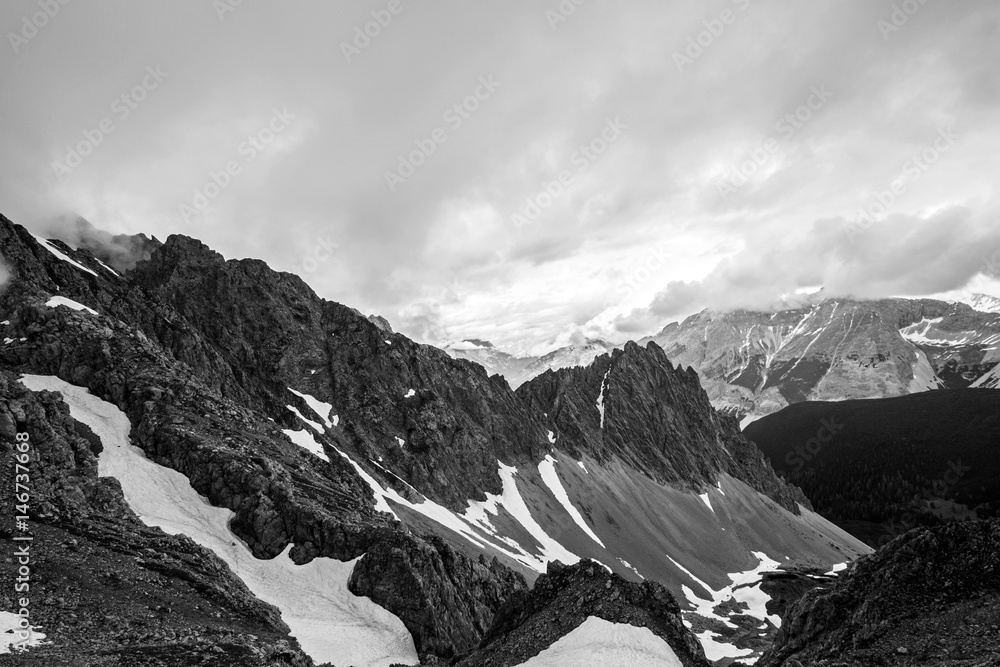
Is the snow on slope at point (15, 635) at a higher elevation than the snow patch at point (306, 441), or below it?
below

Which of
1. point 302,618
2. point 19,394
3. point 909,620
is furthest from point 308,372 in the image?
point 909,620

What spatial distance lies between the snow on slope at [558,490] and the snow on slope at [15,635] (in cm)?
10382

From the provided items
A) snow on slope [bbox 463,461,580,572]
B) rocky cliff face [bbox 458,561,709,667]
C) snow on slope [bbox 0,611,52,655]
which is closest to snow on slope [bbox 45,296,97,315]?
snow on slope [bbox 0,611,52,655]

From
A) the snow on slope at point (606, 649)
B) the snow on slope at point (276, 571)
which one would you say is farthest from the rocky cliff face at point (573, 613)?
the snow on slope at point (276, 571)

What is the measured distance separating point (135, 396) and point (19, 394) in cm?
1419

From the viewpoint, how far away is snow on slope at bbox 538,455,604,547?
121 meters

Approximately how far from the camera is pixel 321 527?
51.1m

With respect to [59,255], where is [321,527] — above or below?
below

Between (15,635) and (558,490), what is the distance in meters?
116

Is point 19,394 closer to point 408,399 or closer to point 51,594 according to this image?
point 51,594

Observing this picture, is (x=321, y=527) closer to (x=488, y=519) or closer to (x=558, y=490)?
(x=488, y=519)

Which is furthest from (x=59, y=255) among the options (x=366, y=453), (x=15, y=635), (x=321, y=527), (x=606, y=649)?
(x=606, y=649)

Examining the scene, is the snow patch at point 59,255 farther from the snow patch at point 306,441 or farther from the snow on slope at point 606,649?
the snow on slope at point 606,649

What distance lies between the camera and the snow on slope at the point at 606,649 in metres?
29.3
